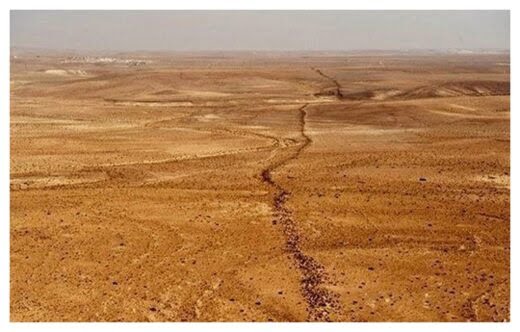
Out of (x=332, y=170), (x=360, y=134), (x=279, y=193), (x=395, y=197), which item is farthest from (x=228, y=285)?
(x=360, y=134)

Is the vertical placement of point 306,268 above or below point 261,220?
below

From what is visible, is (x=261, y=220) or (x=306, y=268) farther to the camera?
(x=261, y=220)

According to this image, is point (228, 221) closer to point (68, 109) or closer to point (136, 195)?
point (136, 195)

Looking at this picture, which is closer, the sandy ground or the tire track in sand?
the tire track in sand

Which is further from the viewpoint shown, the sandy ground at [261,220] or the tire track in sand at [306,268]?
the sandy ground at [261,220]
